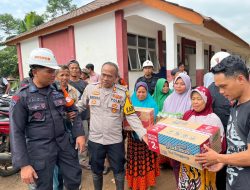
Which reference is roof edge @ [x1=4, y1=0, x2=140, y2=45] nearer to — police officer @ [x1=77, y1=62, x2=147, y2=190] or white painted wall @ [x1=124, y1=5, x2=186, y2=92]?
white painted wall @ [x1=124, y1=5, x2=186, y2=92]

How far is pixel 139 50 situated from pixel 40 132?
739cm

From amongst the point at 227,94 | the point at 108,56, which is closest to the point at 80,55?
the point at 108,56

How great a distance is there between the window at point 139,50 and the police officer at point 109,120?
593cm

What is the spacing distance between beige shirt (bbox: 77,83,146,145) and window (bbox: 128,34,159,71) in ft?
19.5

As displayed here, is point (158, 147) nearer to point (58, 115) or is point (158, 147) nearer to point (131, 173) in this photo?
point (58, 115)

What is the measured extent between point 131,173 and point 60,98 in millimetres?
1516

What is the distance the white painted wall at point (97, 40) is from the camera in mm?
7941

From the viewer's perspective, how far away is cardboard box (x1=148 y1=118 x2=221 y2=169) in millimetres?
1881

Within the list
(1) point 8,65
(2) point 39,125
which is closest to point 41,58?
(2) point 39,125

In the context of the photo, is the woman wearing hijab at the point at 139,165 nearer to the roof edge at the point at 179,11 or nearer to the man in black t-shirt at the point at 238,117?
the man in black t-shirt at the point at 238,117

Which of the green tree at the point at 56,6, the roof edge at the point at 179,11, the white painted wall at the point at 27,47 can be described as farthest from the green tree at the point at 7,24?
the roof edge at the point at 179,11

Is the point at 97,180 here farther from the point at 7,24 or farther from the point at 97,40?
the point at 7,24

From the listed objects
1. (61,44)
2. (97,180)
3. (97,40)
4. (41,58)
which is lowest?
(97,180)

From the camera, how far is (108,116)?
2748mm
